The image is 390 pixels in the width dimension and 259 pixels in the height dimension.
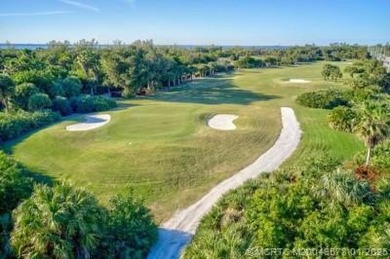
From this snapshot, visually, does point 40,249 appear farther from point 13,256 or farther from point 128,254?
point 128,254

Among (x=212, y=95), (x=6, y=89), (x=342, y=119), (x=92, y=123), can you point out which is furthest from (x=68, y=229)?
(x=212, y=95)

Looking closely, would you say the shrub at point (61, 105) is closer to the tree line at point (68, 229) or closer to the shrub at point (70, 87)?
the shrub at point (70, 87)

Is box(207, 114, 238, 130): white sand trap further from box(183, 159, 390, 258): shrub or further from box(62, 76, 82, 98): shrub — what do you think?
box(62, 76, 82, 98): shrub

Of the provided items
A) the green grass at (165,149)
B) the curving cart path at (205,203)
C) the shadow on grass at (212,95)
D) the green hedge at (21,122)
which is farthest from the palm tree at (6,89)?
the curving cart path at (205,203)

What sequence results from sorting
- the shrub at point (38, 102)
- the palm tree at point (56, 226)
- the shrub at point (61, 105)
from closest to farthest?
the palm tree at point (56, 226) < the shrub at point (38, 102) < the shrub at point (61, 105)

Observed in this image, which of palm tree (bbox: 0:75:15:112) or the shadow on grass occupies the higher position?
palm tree (bbox: 0:75:15:112)

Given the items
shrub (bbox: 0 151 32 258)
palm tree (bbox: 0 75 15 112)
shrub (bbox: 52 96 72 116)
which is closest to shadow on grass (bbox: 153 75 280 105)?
shrub (bbox: 52 96 72 116)

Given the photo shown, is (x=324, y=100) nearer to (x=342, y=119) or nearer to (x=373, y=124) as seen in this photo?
(x=342, y=119)
